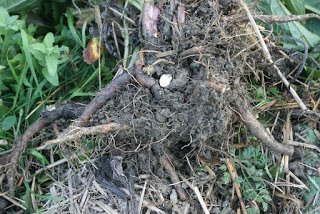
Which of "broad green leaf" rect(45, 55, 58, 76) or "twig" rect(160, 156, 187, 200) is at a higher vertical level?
"broad green leaf" rect(45, 55, 58, 76)

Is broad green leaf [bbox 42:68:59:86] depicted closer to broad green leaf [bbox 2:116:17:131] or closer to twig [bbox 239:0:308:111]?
broad green leaf [bbox 2:116:17:131]

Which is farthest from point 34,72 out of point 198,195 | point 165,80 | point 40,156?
point 198,195

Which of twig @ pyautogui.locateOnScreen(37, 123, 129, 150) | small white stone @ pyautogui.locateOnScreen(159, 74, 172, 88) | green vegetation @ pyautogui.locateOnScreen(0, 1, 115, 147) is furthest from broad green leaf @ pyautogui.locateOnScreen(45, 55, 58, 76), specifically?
small white stone @ pyautogui.locateOnScreen(159, 74, 172, 88)

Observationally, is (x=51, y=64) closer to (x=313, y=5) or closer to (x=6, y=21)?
(x=6, y=21)

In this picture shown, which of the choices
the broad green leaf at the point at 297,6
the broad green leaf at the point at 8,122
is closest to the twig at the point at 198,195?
the broad green leaf at the point at 8,122

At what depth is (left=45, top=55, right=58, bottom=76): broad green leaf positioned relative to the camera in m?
1.67

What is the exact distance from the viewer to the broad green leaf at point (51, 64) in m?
1.67

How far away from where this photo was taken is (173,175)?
1657 mm

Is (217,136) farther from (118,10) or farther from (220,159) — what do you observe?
(118,10)

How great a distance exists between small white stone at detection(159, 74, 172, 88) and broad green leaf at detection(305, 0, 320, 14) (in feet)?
2.43

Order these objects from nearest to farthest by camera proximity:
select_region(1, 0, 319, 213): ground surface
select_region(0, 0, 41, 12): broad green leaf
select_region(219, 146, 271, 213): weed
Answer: select_region(1, 0, 319, 213): ground surface → select_region(219, 146, 271, 213): weed → select_region(0, 0, 41, 12): broad green leaf

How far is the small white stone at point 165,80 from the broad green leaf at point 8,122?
585 millimetres

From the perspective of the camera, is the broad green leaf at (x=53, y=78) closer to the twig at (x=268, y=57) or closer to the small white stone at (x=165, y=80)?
the small white stone at (x=165, y=80)

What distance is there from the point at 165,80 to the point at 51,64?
1.36ft
